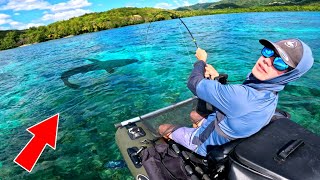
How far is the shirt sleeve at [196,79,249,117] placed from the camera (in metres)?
2.57

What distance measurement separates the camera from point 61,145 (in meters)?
6.41

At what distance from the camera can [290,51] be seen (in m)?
2.35

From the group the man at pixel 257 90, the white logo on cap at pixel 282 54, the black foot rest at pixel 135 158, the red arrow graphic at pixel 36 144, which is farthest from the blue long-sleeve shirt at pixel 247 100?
the red arrow graphic at pixel 36 144

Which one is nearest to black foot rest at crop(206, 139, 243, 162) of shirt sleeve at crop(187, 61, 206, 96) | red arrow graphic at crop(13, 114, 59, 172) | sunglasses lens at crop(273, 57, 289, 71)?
shirt sleeve at crop(187, 61, 206, 96)

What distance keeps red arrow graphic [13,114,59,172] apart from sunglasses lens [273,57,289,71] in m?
5.45

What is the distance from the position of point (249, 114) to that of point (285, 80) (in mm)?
475

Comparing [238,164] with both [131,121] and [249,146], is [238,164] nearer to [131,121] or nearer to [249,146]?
[249,146]

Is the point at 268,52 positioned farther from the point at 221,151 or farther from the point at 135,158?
the point at 135,158

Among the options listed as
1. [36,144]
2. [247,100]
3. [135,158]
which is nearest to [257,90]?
[247,100]

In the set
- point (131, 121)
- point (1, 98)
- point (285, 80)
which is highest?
point (285, 80)

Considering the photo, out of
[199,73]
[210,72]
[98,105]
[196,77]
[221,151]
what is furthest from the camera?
[98,105]

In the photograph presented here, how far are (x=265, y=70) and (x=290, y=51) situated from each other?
287mm

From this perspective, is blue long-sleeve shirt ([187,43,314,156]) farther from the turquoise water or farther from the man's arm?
the turquoise water

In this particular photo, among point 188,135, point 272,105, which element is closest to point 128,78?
point 188,135
